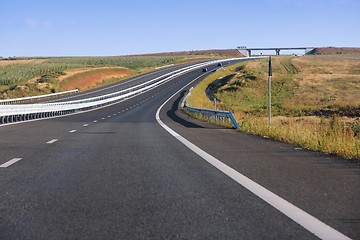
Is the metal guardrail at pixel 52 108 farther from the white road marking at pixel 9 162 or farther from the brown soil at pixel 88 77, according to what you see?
the white road marking at pixel 9 162

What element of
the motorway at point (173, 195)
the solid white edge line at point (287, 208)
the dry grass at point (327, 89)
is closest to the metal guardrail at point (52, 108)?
the motorway at point (173, 195)

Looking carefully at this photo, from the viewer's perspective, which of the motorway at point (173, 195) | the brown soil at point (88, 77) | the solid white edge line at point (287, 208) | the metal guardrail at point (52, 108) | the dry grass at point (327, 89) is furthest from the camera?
the brown soil at point (88, 77)

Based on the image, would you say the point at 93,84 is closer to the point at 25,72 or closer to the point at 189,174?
the point at 25,72

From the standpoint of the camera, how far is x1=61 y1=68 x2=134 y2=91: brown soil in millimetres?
96531

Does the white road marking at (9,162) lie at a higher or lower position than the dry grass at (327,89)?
higher

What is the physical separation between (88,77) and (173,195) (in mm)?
100211

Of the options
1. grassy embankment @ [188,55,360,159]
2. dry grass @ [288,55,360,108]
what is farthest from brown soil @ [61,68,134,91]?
dry grass @ [288,55,360,108]

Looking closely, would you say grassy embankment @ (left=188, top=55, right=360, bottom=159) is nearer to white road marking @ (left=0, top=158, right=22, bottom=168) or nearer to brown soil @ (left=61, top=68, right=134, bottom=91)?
white road marking @ (left=0, top=158, right=22, bottom=168)

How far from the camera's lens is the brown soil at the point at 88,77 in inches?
3800

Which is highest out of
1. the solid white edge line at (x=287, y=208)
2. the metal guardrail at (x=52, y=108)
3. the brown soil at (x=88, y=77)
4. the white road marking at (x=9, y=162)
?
the solid white edge line at (x=287, y=208)

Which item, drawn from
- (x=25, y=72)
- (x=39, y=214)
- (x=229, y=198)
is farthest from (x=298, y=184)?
(x=25, y=72)

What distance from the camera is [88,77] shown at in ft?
348

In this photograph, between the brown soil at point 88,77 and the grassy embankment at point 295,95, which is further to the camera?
the brown soil at point 88,77

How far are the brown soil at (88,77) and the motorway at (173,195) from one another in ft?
269
